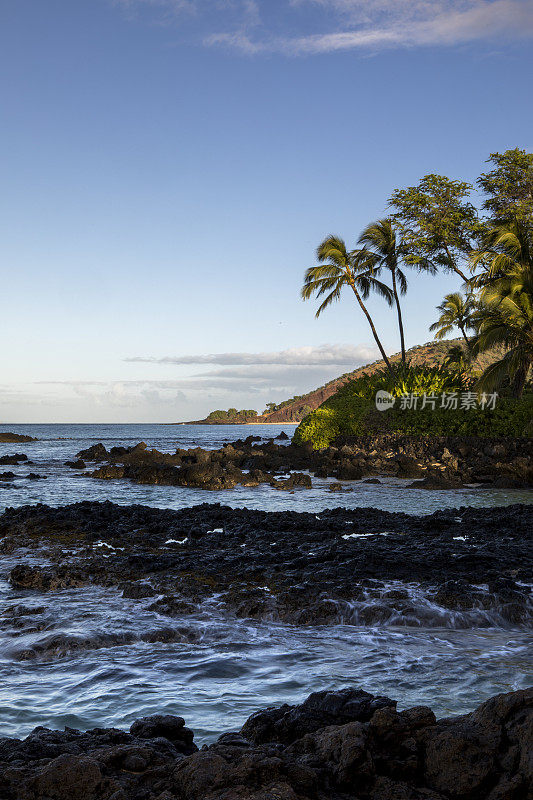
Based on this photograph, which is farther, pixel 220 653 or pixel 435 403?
pixel 435 403

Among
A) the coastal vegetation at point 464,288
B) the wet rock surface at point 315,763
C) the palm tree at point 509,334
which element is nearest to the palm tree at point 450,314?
the coastal vegetation at point 464,288

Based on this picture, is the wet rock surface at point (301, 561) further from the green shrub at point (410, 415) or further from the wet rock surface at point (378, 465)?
the green shrub at point (410, 415)

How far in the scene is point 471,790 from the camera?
284 centimetres

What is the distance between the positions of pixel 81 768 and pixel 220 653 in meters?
2.65

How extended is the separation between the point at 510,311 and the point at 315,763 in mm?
22884

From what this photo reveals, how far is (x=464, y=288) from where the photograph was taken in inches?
1388

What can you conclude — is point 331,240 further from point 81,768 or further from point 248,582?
point 81,768

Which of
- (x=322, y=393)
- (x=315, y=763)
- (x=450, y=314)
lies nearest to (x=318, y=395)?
(x=322, y=393)

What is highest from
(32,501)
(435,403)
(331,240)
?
(331,240)

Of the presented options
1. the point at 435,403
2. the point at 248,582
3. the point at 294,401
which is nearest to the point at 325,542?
the point at 248,582

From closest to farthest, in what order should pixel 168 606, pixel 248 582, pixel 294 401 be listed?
pixel 168 606 < pixel 248 582 < pixel 294 401

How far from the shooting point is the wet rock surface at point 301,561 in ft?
21.9

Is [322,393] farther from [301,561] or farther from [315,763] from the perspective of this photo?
[315,763]

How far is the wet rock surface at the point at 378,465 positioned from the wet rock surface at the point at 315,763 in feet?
55.8
